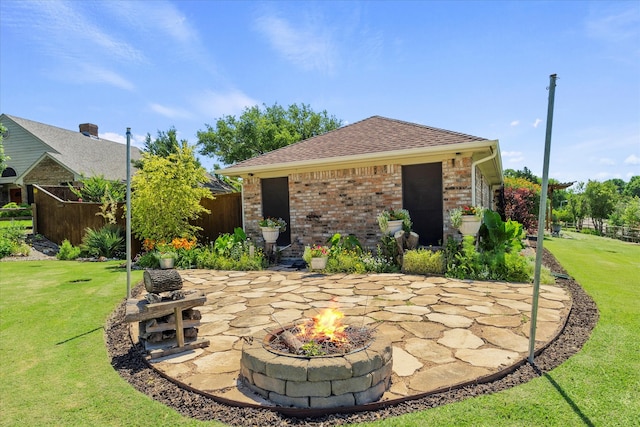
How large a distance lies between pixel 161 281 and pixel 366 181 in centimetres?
612

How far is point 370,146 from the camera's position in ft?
28.8

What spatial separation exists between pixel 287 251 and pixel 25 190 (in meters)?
18.9

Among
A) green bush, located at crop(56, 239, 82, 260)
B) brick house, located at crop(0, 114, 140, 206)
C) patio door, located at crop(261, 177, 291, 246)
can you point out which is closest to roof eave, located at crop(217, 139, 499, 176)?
patio door, located at crop(261, 177, 291, 246)

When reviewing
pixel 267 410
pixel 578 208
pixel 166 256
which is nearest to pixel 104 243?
pixel 166 256

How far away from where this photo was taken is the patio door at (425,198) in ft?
26.7

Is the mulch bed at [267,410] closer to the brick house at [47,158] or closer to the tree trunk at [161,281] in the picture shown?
the tree trunk at [161,281]

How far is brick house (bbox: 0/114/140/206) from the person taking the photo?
18750 mm

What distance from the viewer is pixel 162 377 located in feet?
9.73

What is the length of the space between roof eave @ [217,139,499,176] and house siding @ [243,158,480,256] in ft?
0.79

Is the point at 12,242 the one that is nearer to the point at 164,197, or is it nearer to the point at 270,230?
the point at 164,197

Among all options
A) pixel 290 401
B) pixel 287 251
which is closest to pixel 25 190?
pixel 287 251

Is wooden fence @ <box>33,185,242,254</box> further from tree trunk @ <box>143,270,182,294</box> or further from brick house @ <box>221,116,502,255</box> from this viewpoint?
tree trunk @ <box>143,270,182,294</box>

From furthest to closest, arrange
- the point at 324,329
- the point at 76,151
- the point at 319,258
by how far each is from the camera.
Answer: the point at 76,151 < the point at 319,258 < the point at 324,329

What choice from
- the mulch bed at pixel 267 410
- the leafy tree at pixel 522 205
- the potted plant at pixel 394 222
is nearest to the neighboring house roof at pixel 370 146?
the potted plant at pixel 394 222
